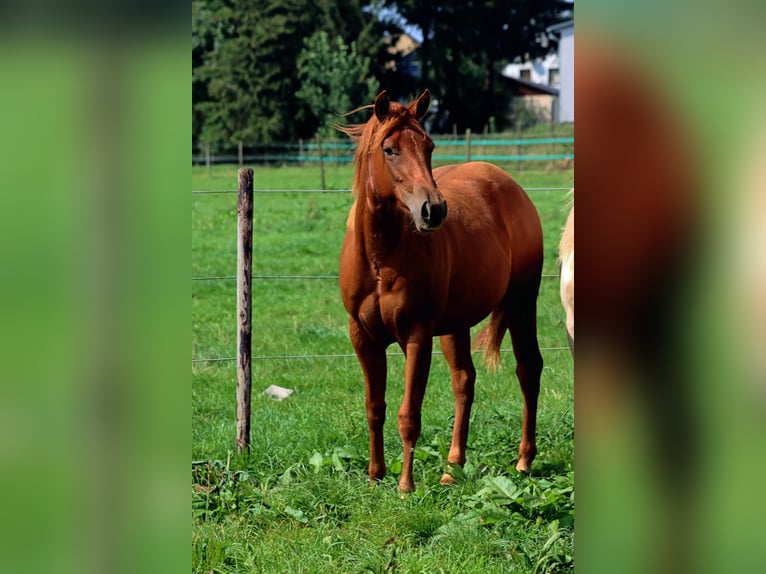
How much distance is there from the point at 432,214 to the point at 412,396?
1.01 metres

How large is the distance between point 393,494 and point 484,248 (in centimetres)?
136

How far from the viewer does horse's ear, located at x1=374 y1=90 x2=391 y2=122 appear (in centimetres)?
385

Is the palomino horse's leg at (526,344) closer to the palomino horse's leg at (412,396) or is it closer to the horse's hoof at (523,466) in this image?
the horse's hoof at (523,466)

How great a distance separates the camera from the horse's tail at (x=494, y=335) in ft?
16.8

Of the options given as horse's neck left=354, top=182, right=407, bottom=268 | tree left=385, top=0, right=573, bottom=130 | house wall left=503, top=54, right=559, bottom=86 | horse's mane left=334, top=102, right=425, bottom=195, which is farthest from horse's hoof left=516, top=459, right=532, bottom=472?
house wall left=503, top=54, right=559, bottom=86

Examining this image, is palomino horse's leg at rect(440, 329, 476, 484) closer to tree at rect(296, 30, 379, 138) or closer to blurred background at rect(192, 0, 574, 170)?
blurred background at rect(192, 0, 574, 170)

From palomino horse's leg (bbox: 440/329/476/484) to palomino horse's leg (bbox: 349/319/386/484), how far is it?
0.34 metres
